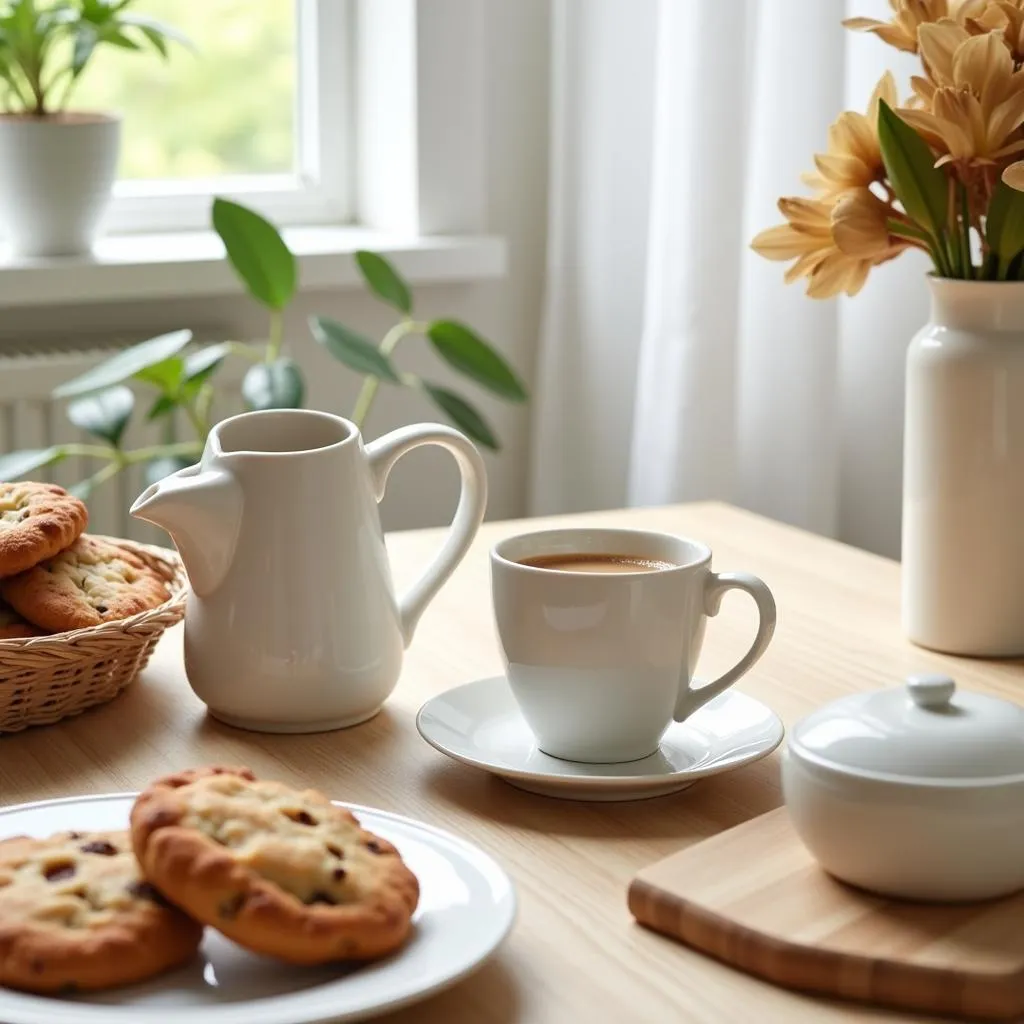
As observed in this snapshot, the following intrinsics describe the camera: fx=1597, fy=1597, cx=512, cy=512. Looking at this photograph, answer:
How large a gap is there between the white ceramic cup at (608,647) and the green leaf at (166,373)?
3.99ft

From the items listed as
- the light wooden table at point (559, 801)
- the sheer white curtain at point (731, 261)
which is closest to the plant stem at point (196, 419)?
the sheer white curtain at point (731, 261)

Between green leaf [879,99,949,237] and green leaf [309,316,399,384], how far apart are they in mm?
999

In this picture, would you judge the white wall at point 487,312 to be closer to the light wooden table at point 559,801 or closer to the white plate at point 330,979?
the light wooden table at point 559,801

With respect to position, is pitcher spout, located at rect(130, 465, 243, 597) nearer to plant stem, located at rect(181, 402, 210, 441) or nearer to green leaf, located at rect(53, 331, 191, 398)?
green leaf, located at rect(53, 331, 191, 398)

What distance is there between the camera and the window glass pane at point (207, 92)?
235 centimetres

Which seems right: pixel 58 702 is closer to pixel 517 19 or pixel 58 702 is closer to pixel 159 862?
pixel 159 862

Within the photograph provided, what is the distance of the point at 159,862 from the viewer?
1.83 feet

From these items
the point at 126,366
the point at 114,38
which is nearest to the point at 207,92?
the point at 114,38

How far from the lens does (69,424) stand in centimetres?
215

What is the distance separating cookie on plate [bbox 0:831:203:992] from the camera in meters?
0.55

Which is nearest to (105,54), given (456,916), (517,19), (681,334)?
(517,19)

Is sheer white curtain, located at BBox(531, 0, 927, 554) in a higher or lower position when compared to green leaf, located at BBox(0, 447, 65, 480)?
higher

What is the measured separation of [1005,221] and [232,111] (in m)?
1.69

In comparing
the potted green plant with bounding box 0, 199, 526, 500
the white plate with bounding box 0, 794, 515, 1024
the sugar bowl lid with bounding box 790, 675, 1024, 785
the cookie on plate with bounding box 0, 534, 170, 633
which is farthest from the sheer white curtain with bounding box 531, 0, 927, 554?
the white plate with bounding box 0, 794, 515, 1024
